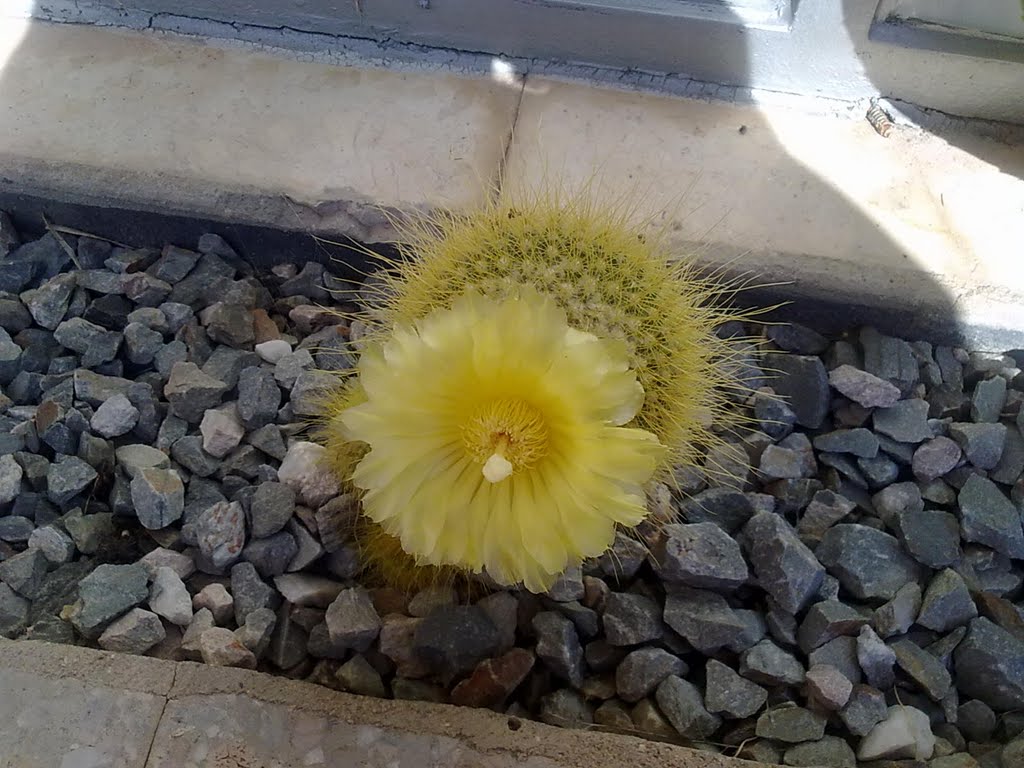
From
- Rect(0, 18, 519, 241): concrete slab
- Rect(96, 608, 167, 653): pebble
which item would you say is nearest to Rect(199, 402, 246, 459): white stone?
Rect(96, 608, 167, 653): pebble

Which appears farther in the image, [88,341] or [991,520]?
[88,341]

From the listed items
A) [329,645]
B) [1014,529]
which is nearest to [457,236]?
[329,645]

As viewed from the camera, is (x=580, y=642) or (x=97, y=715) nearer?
(x=97, y=715)

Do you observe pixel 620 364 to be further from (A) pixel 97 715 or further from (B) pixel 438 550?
(A) pixel 97 715

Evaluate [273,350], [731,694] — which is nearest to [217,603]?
[273,350]

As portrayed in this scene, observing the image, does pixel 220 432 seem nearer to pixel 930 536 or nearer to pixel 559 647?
pixel 559 647

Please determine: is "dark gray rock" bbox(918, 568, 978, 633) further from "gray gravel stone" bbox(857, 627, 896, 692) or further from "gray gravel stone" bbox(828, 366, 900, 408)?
"gray gravel stone" bbox(828, 366, 900, 408)
